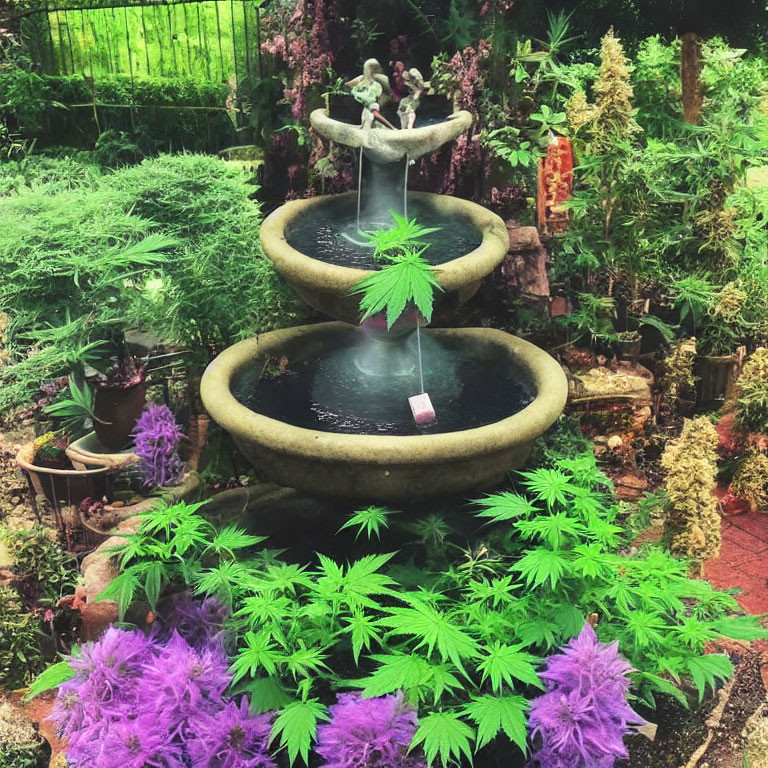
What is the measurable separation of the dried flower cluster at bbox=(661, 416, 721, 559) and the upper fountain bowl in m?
1.36

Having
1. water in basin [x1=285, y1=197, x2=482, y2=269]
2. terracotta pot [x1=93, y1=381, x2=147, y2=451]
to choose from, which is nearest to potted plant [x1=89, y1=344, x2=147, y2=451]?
terracotta pot [x1=93, y1=381, x2=147, y2=451]

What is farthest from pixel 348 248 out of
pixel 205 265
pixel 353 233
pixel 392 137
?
pixel 205 265

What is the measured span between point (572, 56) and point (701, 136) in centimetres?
142

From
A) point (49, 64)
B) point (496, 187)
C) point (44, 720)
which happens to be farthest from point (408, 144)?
point (49, 64)

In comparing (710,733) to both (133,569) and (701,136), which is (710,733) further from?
(701,136)

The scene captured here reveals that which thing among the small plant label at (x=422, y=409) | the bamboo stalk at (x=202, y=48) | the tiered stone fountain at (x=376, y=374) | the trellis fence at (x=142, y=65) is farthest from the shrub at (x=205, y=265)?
the bamboo stalk at (x=202, y=48)

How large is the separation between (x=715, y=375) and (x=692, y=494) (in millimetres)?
2265

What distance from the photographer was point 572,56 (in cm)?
779

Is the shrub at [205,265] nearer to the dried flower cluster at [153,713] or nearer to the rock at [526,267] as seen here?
the rock at [526,267]

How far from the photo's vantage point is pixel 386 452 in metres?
4.02

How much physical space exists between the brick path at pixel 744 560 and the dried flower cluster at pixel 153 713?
2.75m

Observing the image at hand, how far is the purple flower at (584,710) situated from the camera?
320 centimetres

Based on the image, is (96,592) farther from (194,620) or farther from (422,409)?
(422,409)

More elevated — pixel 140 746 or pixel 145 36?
pixel 145 36
